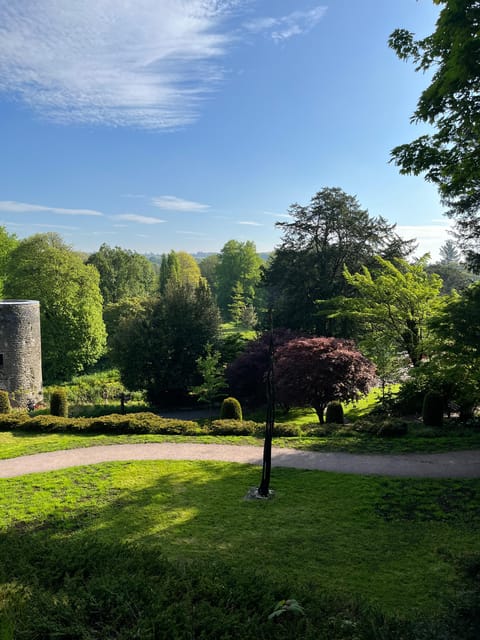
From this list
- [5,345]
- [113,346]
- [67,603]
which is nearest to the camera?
[67,603]

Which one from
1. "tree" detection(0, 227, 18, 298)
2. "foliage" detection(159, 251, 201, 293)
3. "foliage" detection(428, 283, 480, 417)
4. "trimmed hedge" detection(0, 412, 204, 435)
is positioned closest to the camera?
"foliage" detection(428, 283, 480, 417)

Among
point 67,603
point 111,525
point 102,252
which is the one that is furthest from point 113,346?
point 102,252

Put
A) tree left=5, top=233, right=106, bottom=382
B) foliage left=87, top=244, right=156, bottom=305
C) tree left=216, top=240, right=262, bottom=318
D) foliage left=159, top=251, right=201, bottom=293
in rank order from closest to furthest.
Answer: tree left=5, top=233, right=106, bottom=382 < foliage left=87, top=244, right=156, bottom=305 < foliage left=159, top=251, right=201, bottom=293 < tree left=216, top=240, right=262, bottom=318

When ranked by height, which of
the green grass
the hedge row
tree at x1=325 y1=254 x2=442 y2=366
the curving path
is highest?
tree at x1=325 y1=254 x2=442 y2=366

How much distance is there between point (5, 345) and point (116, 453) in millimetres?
11799

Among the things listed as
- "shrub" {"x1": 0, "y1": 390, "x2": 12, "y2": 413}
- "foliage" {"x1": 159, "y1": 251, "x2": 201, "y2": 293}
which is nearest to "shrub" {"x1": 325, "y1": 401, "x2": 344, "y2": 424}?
"shrub" {"x1": 0, "y1": 390, "x2": 12, "y2": 413}

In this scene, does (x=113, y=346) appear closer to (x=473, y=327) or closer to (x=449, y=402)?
(x=449, y=402)

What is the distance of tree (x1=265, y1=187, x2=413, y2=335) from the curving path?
14743 mm

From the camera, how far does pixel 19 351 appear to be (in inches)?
836

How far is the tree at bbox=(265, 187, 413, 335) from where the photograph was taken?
86.6 feet

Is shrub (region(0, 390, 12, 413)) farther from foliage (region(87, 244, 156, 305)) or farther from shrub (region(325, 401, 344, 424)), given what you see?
foliage (region(87, 244, 156, 305))

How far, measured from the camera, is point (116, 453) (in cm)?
1220

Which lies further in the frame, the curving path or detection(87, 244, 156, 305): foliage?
detection(87, 244, 156, 305): foliage

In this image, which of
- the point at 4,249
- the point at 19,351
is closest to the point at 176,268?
the point at 4,249
